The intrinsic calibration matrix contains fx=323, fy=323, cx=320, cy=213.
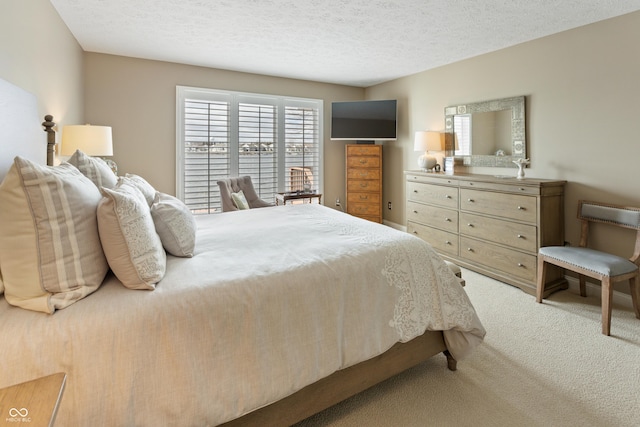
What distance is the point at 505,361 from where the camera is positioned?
2.13 meters

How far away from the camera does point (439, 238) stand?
4.17 metres

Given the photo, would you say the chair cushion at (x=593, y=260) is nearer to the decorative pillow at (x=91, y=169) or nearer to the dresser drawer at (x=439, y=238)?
the dresser drawer at (x=439, y=238)

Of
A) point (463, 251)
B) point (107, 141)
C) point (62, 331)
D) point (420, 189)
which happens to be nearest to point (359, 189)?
point (420, 189)

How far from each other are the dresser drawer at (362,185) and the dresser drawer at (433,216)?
1.02m

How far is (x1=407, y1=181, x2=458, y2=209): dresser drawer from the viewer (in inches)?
155

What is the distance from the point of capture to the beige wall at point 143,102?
4.09 metres

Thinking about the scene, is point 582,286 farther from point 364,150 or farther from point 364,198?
point 364,150

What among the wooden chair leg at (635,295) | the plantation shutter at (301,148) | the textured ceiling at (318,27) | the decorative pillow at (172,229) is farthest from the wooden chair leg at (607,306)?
the plantation shutter at (301,148)

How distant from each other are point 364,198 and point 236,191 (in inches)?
90.0

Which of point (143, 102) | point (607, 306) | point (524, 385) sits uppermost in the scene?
point (143, 102)

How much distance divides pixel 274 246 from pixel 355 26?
8.25ft

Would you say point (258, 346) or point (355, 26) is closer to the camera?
point (258, 346)

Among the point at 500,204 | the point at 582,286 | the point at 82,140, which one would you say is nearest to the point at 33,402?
the point at 82,140

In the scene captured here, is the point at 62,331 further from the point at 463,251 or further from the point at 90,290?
the point at 463,251
